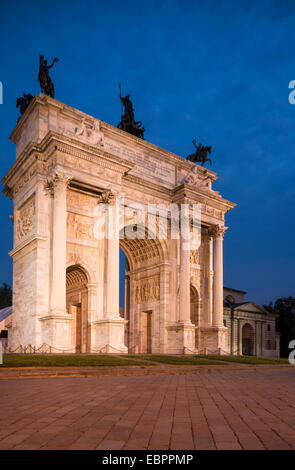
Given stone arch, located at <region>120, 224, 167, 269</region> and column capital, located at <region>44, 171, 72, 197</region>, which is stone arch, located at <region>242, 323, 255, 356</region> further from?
column capital, located at <region>44, 171, 72, 197</region>

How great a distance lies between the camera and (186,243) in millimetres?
34250

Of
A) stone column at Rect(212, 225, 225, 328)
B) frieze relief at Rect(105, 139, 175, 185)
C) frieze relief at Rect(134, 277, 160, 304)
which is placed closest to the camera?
frieze relief at Rect(105, 139, 175, 185)

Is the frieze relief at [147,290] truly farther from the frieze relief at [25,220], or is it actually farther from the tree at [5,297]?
the tree at [5,297]

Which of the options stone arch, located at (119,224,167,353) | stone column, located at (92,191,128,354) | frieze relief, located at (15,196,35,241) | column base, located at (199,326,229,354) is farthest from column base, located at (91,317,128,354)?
column base, located at (199,326,229,354)

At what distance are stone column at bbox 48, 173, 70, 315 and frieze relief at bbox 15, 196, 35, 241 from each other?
93.5 inches

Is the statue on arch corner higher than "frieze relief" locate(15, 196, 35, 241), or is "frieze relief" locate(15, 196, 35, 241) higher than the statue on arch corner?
the statue on arch corner

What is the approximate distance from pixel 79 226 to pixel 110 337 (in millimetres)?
7756

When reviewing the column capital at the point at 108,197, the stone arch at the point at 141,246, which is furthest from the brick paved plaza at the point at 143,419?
the stone arch at the point at 141,246

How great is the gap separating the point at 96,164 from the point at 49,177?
3345 mm

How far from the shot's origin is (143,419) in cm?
616

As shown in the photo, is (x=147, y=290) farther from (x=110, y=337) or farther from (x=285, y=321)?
(x=285, y=321)

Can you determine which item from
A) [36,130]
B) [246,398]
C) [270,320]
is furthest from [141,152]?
[270,320]

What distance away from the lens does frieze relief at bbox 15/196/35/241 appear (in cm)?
2791
